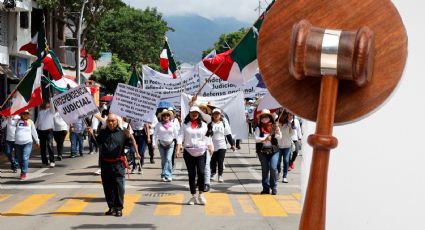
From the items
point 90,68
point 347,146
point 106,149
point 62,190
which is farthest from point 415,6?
point 90,68

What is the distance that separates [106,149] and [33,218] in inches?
57.1

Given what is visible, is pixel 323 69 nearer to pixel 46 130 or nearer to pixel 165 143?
pixel 165 143

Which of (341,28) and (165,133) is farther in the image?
(165,133)

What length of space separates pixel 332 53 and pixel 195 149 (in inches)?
368

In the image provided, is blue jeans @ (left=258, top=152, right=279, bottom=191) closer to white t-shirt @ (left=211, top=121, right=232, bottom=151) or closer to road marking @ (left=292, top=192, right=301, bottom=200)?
road marking @ (left=292, top=192, right=301, bottom=200)

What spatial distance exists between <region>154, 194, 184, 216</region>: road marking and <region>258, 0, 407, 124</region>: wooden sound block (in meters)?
8.51

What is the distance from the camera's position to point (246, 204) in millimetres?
10805

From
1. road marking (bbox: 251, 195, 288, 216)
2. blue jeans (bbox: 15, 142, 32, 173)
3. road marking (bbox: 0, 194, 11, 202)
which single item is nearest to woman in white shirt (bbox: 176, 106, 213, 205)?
road marking (bbox: 251, 195, 288, 216)

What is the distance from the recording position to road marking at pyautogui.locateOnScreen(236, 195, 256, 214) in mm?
10109

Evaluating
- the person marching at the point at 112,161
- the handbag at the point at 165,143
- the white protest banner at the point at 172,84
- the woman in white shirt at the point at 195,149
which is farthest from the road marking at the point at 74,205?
the white protest banner at the point at 172,84

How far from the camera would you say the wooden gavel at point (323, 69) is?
1.27 m

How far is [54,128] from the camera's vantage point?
60.2 feet

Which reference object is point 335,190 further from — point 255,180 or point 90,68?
point 90,68

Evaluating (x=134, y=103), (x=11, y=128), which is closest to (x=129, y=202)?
(x=134, y=103)
